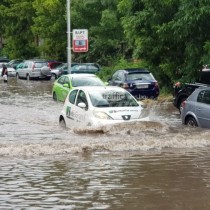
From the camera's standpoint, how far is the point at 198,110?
50.8ft

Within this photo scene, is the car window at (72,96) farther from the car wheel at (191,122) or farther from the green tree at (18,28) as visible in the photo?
the green tree at (18,28)

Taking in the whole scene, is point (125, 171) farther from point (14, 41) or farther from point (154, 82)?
point (14, 41)

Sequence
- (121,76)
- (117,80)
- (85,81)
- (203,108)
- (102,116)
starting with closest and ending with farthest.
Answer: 1. (102,116)
2. (203,108)
3. (85,81)
4. (121,76)
5. (117,80)

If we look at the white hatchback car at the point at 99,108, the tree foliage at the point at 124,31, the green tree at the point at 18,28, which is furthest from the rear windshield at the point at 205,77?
the green tree at the point at 18,28

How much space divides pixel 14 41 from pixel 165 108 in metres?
42.2

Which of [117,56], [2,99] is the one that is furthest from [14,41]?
[2,99]

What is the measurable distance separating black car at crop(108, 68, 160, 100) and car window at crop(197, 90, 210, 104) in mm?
9919

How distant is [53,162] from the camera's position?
11430 millimetres

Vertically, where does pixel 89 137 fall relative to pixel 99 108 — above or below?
below

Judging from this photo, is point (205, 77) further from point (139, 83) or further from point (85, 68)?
point (85, 68)

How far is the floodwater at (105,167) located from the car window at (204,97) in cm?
82

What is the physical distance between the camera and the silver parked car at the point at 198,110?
15.2m

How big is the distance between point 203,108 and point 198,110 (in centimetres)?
26

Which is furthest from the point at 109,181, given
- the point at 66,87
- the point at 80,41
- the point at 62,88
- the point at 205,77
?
the point at 80,41
